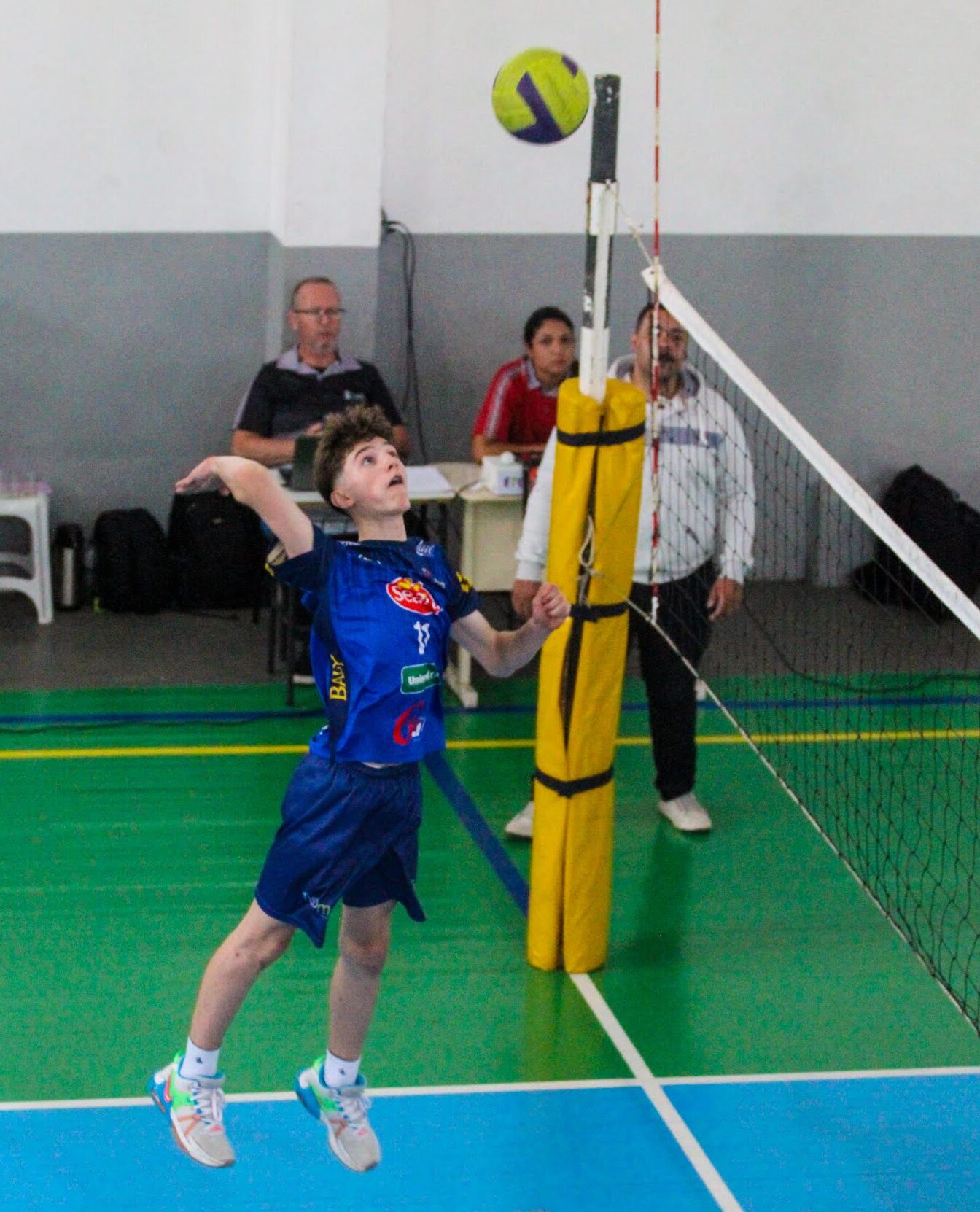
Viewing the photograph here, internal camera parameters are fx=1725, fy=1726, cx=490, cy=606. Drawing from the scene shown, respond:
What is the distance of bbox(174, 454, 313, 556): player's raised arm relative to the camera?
3494mm

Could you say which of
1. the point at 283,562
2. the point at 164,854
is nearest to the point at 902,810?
the point at 164,854

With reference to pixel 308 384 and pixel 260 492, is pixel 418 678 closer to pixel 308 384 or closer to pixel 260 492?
pixel 260 492

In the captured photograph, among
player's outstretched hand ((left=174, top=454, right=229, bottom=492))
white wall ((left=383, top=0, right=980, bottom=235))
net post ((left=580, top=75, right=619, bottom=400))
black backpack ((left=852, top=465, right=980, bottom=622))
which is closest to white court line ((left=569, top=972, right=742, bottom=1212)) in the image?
net post ((left=580, top=75, right=619, bottom=400))

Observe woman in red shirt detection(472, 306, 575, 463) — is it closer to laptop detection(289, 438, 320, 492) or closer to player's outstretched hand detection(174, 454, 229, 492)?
laptop detection(289, 438, 320, 492)

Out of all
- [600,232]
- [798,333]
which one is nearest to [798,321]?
[798,333]

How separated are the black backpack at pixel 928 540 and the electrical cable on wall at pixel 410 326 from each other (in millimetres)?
2658

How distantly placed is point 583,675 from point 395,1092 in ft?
4.56

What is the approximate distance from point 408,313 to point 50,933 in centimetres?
494

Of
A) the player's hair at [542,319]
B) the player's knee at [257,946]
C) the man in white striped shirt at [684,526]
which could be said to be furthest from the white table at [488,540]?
the player's knee at [257,946]

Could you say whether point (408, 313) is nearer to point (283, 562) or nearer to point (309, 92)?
point (309, 92)

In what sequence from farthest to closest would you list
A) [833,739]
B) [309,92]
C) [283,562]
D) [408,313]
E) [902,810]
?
[408,313] < [309,92] < [833,739] < [902,810] < [283,562]

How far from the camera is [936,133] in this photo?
9.95 m

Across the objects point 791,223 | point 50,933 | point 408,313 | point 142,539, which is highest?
point 791,223

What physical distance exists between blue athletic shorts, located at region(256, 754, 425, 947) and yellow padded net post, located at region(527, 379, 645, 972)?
154 cm
